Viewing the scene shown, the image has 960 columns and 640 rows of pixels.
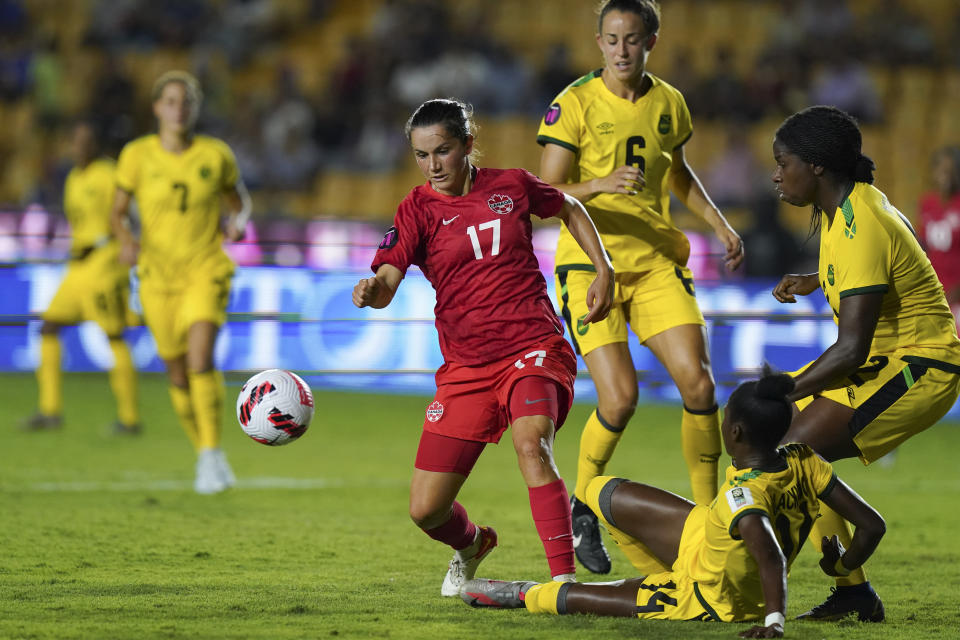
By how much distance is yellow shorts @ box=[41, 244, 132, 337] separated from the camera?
1090cm

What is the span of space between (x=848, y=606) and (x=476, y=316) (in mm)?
Answer: 1651

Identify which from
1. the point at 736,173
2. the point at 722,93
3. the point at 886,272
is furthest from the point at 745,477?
the point at 722,93

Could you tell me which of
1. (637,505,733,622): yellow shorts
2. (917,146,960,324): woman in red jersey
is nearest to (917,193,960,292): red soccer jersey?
(917,146,960,324): woman in red jersey

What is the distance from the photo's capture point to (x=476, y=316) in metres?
4.95

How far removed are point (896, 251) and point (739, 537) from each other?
117 centimetres

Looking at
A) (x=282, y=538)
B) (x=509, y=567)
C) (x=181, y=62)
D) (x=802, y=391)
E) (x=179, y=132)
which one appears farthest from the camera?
(x=181, y=62)

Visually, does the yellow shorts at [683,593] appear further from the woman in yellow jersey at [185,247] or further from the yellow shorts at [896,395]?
the woman in yellow jersey at [185,247]

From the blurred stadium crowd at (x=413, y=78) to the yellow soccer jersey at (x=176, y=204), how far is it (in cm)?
684

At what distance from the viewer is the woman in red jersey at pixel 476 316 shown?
15.8 ft

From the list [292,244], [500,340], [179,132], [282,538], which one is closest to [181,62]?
[292,244]

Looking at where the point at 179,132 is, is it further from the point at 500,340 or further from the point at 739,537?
the point at 739,537

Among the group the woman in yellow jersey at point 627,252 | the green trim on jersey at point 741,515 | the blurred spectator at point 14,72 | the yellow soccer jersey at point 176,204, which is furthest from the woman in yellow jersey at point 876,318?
the blurred spectator at point 14,72

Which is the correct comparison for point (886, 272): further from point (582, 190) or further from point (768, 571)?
point (582, 190)

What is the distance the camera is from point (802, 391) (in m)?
4.50
